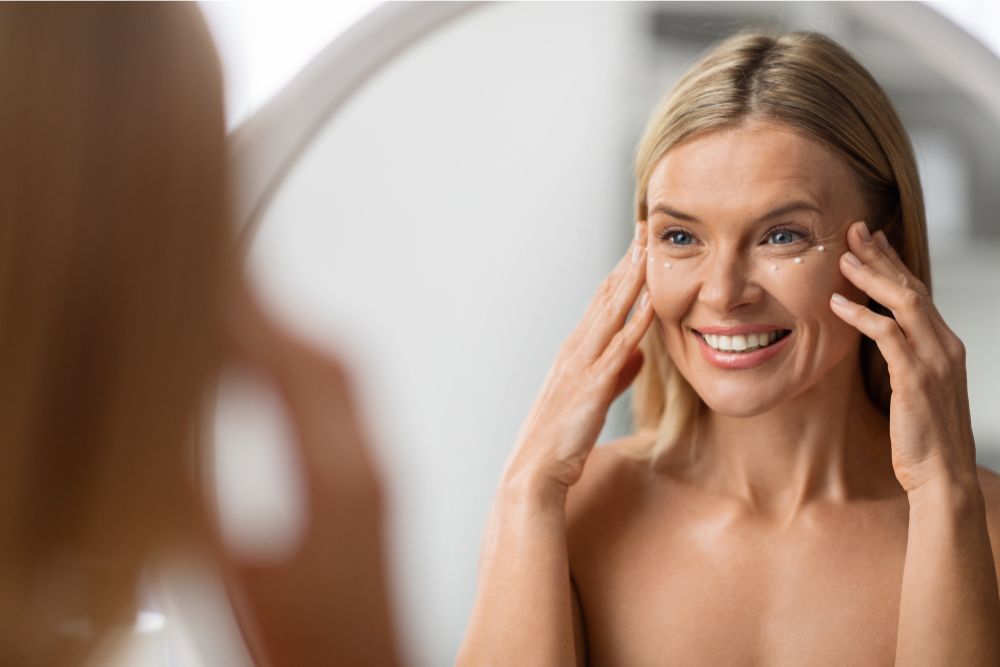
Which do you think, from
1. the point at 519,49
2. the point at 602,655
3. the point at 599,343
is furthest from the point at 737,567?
the point at 519,49

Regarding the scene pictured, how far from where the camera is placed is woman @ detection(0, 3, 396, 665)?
0.62 meters

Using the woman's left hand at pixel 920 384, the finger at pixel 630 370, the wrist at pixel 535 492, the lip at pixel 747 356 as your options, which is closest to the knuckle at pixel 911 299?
the woman's left hand at pixel 920 384

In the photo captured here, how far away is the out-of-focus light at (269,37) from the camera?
4.76ft

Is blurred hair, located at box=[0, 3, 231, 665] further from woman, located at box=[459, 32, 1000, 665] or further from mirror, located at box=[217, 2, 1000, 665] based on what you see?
mirror, located at box=[217, 2, 1000, 665]

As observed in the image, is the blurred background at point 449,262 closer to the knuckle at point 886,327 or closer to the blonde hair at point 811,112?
the blonde hair at point 811,112

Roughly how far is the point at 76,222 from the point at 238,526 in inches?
40.1

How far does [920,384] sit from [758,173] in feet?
1.01

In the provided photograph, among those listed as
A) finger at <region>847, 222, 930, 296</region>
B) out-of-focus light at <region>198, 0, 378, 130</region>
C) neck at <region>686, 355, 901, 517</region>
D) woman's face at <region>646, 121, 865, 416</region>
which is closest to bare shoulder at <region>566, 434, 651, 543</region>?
neck at <region>686, 355, 901, 517</region>

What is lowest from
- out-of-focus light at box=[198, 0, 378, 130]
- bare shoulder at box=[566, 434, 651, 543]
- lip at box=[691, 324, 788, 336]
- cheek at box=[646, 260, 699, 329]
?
bare shoulder at box=[566, 434, 651, 543]

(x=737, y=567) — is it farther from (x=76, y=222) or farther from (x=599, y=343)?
(x=76, y=222)

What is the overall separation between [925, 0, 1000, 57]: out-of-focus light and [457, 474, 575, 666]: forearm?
32.5 inches

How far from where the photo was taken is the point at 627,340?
1.30 m

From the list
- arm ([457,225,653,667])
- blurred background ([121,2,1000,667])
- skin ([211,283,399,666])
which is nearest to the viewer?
arm ([457,225,653,667])

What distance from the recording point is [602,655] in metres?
1.33
